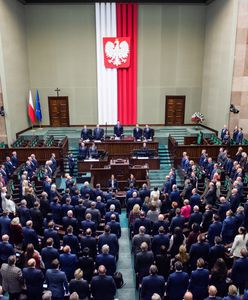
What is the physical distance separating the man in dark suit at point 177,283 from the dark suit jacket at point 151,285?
0.18m

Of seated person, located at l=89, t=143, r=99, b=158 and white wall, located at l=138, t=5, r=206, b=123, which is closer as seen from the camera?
seated person, located at l=89, t=143, r=99, b=158

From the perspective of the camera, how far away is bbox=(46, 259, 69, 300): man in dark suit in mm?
5020

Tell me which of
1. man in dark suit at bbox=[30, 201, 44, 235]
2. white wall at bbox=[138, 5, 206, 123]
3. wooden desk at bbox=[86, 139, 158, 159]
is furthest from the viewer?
white wall at bbox=[138, 5, 206, 123]

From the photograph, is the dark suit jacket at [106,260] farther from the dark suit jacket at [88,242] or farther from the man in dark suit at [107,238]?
the man in dark suit at [107,238]

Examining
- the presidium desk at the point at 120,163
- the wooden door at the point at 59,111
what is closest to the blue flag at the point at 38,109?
the wooden door at the point at 59,111

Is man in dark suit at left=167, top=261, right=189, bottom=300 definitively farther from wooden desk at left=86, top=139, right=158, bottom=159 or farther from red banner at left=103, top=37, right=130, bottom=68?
red banner at left=103, top=37, right=130, bottom=68

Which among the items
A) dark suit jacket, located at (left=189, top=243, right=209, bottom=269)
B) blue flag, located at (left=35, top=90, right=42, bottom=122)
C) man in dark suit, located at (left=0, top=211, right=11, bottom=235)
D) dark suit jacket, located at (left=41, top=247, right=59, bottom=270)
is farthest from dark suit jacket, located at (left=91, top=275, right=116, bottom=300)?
blue flag, located at (left=35, top=90, right=42, bottom=122)

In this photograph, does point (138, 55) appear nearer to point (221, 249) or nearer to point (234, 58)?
point (234, 58)

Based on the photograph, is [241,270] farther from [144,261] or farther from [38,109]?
[38,109]

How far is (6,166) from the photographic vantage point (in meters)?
11.8

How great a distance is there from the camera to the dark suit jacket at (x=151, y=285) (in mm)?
4887

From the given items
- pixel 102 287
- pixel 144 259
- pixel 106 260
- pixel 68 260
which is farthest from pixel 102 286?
pixel 144 259

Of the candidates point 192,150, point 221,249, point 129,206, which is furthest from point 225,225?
point 192,150

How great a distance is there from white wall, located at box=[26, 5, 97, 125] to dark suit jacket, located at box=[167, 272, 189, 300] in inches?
634
